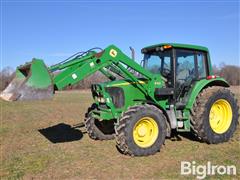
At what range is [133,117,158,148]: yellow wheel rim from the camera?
7246 mm

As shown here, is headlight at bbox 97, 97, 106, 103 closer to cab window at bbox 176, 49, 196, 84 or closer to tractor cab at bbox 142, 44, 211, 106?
tractor cab at bbox 142, 44, 211, 106

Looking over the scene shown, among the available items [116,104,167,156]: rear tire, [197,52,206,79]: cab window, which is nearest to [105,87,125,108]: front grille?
[116,104,167,156]: rear tire

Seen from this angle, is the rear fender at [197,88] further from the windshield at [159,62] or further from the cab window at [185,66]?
the windshield at [159,62]

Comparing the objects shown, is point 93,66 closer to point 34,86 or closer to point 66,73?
point 66,73

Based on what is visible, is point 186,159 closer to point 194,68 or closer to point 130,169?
point 130,169

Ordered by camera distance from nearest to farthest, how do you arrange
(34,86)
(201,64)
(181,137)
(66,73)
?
(34,86), (66,73), (201,64), (181,137)

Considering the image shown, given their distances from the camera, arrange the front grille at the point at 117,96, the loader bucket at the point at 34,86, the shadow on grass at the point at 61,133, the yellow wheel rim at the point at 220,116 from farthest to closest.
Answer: the shadow on grass at the point at 61,133 → the yellow wheel rim at the point at 220,116 → the front grille at the point at 117,96 → the loader bucket at the point at 34,86

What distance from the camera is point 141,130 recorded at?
286 inches

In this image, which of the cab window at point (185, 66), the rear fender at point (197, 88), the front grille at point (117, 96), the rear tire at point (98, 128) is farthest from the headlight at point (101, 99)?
the rear fender at point (197, 88)

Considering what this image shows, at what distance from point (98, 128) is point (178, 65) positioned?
108 inches

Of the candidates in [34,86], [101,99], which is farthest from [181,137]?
[34,86]

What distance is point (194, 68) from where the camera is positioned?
28.0ft

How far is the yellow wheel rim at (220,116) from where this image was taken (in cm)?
837

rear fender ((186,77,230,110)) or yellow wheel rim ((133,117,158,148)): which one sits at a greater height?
rear fender ((186,77,230,110))
